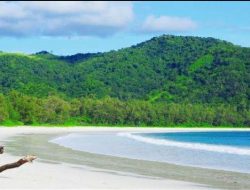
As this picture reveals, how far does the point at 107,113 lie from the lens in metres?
132

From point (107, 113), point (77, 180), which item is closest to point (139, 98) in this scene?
point (107, 113)

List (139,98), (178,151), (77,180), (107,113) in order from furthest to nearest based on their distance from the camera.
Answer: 1. (139,98)
2. (107,113)
3. (178,151)
4. (77,180)

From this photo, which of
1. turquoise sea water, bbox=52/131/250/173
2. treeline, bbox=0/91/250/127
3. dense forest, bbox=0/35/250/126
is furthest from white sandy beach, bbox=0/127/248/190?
dense forest, bbox=0/35/250/126

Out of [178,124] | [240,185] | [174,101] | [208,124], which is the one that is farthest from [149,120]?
[240,185]

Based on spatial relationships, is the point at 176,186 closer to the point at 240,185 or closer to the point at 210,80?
the point at 240,185

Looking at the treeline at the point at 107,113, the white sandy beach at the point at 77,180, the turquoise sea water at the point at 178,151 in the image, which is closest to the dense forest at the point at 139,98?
the treeline at the point at 107,113

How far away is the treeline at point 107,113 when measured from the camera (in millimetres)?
104188

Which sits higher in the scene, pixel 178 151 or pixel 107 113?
pixel 107 113

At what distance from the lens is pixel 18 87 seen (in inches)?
6900

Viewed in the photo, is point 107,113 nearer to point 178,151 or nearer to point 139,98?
point 139,98

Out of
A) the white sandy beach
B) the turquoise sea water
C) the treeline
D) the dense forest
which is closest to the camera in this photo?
the white sandy beach

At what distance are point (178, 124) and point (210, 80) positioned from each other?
39275 mm

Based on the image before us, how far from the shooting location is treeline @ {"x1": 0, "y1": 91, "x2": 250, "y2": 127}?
10419 cm

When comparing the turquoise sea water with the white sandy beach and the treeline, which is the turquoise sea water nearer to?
the white sandy beach
